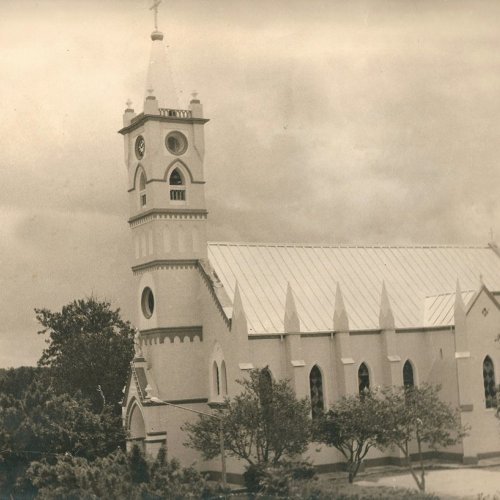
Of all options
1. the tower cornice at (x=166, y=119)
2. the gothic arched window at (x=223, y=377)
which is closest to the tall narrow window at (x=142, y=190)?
the tower cornice at (x=166, y=119)

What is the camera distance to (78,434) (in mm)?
49250

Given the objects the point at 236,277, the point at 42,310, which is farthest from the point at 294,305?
the point at 42,310

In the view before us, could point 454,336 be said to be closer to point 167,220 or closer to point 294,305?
point 294,305

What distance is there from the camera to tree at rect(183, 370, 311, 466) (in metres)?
44.6

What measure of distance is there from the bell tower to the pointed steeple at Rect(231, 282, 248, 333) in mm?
4605

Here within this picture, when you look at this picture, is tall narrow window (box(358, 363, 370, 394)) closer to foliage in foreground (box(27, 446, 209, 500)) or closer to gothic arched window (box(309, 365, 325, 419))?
gothic arched window (box(309, 365, 325, 419))

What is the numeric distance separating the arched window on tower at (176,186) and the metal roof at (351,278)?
368cm

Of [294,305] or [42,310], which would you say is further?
[42,310]

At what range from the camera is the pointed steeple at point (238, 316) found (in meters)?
48.8

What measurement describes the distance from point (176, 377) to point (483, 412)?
60.6 feet

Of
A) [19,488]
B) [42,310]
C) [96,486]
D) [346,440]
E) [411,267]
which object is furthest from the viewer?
[42,310]

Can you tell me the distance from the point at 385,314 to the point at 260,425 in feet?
43.3

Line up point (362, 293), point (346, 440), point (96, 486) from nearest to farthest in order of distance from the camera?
point (96, 486) → point (346, 440) → point (362, 293)

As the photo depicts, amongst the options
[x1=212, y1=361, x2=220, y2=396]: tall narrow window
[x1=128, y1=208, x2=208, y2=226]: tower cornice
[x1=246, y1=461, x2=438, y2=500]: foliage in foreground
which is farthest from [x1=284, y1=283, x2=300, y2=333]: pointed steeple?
[x1=246, y1=461, x2=438, y2=500]: foliage in foreground
